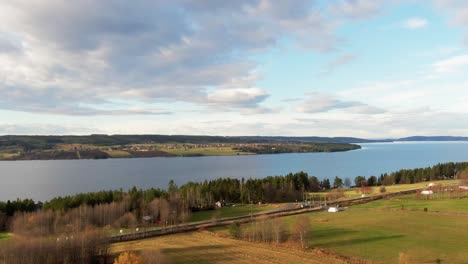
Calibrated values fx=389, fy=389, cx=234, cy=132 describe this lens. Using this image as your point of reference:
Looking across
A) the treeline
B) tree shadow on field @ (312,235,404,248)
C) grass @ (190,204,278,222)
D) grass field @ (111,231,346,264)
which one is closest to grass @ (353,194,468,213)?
grass @ (190,204,278,222)

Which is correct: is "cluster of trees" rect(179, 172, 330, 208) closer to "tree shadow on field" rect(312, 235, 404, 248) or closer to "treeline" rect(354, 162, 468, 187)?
"treeline" rect(354, 162, 468, 187)

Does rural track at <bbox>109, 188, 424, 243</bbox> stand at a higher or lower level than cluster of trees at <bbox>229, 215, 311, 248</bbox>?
lower

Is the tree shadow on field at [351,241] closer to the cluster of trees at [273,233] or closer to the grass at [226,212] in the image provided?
the cluster of trees at [273,233]

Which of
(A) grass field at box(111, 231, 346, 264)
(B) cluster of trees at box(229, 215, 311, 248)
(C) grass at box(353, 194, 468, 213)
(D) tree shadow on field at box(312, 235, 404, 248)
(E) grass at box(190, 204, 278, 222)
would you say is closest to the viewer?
(A) grass field at box(111, 231, 346, 264)

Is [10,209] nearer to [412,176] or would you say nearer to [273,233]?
[273,233]

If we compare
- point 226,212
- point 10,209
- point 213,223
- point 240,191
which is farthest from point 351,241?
point 10,209

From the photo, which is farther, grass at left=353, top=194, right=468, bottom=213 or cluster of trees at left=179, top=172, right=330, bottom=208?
cluster of trees at left=179, top=172, right=330, bottom=208

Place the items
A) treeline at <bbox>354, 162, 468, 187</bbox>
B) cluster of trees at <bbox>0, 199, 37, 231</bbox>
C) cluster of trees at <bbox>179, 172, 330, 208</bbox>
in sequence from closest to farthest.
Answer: cluster of trees at <bbox>0, 199, 37, 231</bbox>
cluster of trees at <bbox>179, 172, 330, 208</bbox>
treeline at <bbox>354, 162, 468, 187</bbox>
